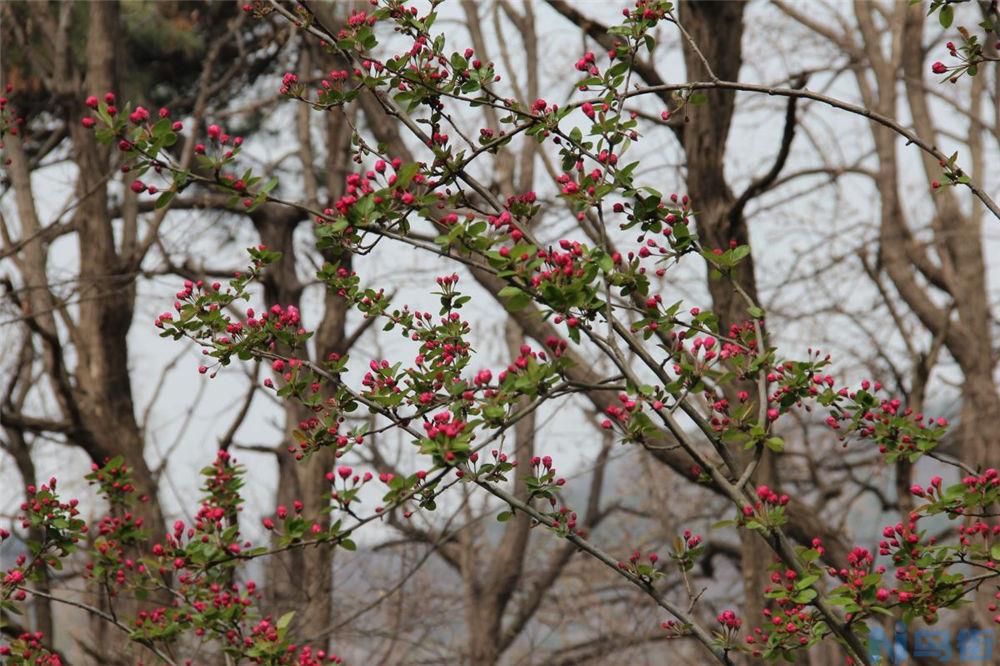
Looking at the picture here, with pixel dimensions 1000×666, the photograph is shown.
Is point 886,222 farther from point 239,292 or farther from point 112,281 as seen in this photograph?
point 239,292

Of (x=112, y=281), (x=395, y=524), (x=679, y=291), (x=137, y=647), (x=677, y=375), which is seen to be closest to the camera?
(x=677, y=375)

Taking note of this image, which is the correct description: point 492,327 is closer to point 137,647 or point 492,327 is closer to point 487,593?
point 487,593

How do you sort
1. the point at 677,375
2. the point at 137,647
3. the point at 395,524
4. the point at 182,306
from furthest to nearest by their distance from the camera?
the point at 395,524, the point at 137,647, the point at 182,306, the point at 677,375

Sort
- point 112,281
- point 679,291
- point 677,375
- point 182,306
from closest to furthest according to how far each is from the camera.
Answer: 1. point 677,375
2. point 182,306
3. point 112,281
4. point 679,291

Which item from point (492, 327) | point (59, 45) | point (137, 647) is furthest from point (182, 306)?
point (492, 327)

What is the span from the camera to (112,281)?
21.7ft

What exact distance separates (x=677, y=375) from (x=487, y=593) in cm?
732

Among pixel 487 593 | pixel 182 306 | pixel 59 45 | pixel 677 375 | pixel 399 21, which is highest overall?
pixel 59 45

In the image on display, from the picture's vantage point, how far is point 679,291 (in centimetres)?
Result: 1039

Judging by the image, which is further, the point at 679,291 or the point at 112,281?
the point at 679,291

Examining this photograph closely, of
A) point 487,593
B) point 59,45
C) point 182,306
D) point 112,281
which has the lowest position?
point 182,306

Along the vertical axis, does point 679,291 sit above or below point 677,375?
above

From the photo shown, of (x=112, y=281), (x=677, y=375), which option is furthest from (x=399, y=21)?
(x=112, y=281)

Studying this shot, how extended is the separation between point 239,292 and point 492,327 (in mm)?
7619
